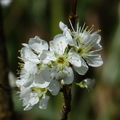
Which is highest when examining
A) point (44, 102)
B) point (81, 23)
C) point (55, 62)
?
point (81, 23)

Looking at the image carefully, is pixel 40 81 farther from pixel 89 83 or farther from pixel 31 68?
pixel 89 83

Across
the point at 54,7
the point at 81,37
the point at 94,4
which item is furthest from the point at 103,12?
the point at 81,37

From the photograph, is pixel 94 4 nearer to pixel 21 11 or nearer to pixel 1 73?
pixel 21 11

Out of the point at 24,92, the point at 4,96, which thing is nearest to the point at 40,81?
the point at 24,92

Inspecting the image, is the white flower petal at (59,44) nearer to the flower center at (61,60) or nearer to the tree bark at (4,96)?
the flower center at (61,60)

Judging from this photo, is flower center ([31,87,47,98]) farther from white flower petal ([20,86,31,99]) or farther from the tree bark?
the tree bark

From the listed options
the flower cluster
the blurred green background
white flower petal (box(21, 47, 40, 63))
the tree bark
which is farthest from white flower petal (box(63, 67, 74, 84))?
the blurred green background
